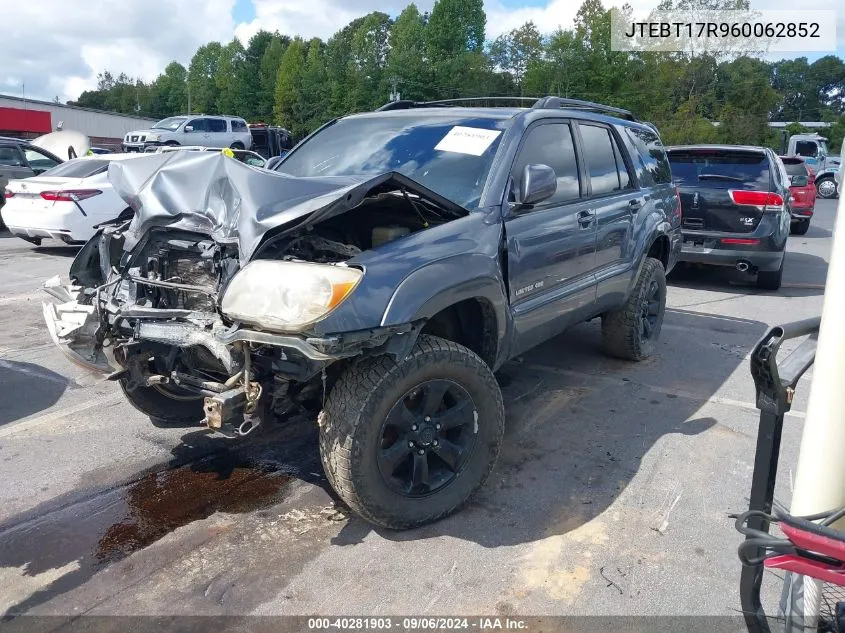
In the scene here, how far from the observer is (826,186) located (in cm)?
2742

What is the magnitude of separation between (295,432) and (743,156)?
745 cm

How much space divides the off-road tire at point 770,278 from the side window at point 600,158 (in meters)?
4.64

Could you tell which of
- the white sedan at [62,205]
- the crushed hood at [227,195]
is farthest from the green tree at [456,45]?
the crushed hood at [227,195]

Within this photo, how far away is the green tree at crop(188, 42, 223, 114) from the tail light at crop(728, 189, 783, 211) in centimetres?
8600

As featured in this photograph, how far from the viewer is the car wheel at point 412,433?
9.49 feet

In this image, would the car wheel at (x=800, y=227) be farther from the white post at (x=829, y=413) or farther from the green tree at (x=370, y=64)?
the green tree at (x=370, y=64)

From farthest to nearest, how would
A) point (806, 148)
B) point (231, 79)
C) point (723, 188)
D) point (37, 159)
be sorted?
point (231, 79), point (806, 148), point (37, 159), point (723, 188)

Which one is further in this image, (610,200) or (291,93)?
(291,93)

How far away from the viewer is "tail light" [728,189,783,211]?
848 cm

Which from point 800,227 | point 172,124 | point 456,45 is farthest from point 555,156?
point 456,45

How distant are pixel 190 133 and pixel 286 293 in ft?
84.4

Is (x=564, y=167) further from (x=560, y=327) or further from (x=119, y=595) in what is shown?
(x=119, y=595)

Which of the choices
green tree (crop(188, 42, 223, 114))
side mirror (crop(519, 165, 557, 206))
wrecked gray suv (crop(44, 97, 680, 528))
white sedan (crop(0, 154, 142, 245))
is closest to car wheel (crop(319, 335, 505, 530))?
wrecked gray suv (crop(44, 97, 680, 528))

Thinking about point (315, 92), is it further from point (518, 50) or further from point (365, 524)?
point (365, 524)
